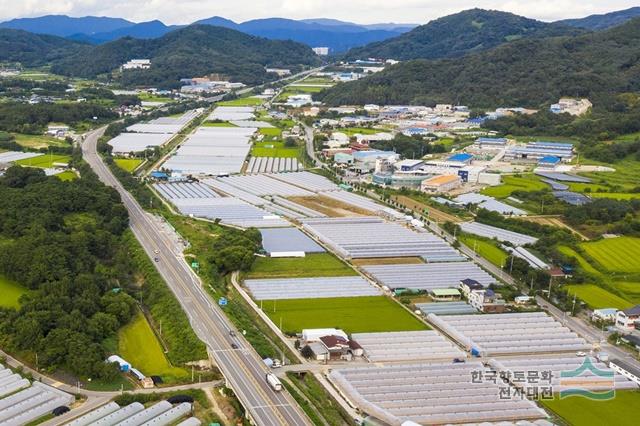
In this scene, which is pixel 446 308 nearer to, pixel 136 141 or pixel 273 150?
pixel 273 150

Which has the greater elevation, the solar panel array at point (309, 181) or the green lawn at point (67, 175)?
the green lawn at point (67, 175)

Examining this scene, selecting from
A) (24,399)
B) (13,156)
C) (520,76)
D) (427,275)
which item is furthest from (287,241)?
(520,76)

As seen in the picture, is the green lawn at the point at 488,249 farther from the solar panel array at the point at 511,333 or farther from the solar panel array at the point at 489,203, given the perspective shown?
the solar panel array at the point at 511,333

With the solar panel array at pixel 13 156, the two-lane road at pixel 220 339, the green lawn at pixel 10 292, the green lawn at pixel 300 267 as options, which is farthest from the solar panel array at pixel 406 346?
the solar panel array at pixel 13 156

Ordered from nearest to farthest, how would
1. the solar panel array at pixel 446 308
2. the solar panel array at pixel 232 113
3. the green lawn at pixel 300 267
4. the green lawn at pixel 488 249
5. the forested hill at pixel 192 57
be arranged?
1. the solar panel array at pixel 446 308
2. the green lawn at pixel 300 267
3. the green lawn at pixel 488 249
4. the solar panel array at pixel 232 113
5. the forested hill at pixel 192 57

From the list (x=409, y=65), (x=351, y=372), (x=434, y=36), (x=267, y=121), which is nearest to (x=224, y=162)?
(x=267, y=121)

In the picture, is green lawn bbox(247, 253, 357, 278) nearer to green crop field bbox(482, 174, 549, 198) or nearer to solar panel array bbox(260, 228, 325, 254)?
solar panel array bbox(260, 228, 325, 254)

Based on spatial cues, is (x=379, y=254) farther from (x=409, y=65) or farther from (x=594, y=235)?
(x=409, y=65)
